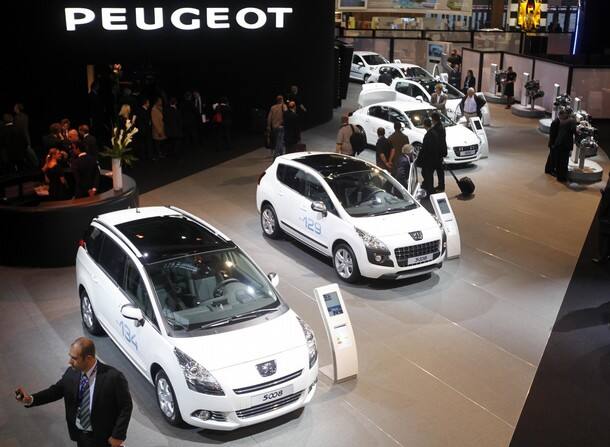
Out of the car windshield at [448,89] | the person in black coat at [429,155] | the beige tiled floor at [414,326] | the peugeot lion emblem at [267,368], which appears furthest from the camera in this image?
the car windshield at [448,89]

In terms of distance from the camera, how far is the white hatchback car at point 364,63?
1270 inches

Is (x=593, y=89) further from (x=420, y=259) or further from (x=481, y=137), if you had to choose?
(x=420, y=259)

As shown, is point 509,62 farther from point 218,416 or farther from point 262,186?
point 218,416

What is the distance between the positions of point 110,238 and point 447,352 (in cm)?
→ 426

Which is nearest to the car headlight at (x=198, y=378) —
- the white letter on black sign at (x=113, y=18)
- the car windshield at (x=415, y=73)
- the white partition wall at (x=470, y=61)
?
the white letter on black sign at (x=113, y=18)

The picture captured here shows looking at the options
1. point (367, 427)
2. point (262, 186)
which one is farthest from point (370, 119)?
point (367, 427)

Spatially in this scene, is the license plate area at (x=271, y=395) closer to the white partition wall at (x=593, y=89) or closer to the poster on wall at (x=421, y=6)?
the white partition wall at (x=593, y=89)

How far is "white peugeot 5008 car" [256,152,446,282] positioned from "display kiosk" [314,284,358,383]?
251 cm

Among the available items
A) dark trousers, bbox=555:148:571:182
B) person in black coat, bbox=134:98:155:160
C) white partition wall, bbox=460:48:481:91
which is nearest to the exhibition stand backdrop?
white partition wall, bbox=460:48:481:91

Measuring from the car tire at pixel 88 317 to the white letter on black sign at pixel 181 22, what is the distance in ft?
35.5

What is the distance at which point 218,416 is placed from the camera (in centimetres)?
711

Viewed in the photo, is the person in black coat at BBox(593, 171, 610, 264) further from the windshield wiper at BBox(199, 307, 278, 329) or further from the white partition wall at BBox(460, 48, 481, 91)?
the white partition wall at BBox(460, 48, 481, 91)

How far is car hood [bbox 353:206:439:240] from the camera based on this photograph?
10930 millimetres

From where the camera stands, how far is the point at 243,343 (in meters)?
7.44
